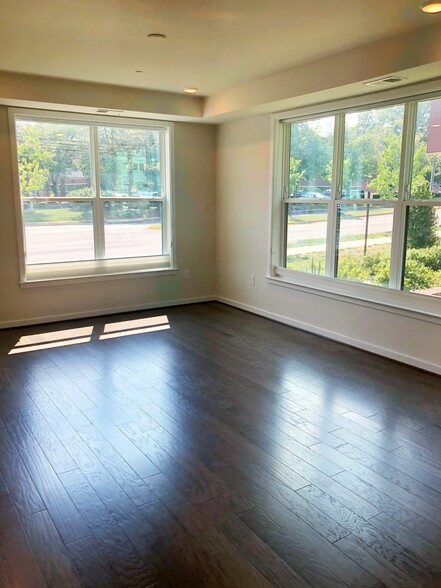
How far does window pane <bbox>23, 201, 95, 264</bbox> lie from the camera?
17.0ft

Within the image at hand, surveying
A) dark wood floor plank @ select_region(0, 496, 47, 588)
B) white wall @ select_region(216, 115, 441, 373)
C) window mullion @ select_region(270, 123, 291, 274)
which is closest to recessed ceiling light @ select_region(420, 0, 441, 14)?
white wall @ select_region(216, 115, 441, 373)

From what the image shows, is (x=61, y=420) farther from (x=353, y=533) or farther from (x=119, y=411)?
(x=353, y=533)

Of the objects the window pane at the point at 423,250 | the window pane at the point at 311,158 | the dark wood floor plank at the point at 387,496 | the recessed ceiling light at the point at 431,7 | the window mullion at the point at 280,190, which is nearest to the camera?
the dark wood floor plank at the point at 387,496

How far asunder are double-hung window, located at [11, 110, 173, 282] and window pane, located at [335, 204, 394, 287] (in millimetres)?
2256

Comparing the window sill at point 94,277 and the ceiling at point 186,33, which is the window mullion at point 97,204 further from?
the ceiling at point 186,33

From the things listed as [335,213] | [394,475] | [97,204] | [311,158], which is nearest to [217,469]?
[394,475]

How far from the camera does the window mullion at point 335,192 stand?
4570 millimetres

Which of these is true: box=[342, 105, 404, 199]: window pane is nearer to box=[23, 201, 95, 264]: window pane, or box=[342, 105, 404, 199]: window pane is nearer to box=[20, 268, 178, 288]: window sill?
box=[20, 268, 178, 288]: window sill

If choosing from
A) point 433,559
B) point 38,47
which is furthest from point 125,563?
point 38,47

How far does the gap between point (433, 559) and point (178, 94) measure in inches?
190

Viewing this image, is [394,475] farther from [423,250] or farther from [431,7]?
[431,7]

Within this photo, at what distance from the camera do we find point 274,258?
18.0 ft

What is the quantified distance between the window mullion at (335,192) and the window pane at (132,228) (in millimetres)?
2205

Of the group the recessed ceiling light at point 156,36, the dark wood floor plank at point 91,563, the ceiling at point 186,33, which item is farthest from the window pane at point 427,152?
the dark wood floor plank at point 91,563
